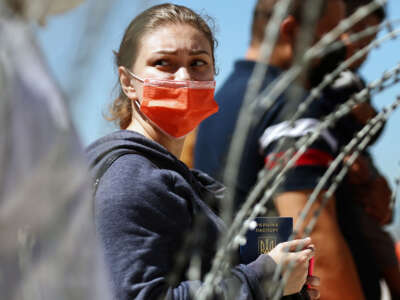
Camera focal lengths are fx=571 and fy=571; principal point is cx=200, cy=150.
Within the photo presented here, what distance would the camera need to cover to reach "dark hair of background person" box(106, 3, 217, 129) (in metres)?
1.53

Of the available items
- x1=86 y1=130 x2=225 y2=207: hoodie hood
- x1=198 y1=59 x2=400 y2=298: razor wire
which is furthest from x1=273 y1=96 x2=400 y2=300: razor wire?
x1=86 y1=130 x2=225 y2=207: hoodie hood

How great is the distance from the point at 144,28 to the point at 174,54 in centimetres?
14

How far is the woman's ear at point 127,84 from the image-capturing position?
5.25 feet

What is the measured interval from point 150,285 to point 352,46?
4.51ft

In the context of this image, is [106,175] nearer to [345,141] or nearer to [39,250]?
[39,250]

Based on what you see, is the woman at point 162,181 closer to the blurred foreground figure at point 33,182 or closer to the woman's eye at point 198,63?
the woman's eye at point 198,63

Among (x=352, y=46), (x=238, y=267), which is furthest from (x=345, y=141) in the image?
(x=238, y=267)

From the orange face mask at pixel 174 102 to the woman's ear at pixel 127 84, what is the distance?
3cm

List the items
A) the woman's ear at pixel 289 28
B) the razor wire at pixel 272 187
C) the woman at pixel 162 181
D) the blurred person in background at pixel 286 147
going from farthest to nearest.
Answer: the woman's ear at pixel 289 28 < the blurred person in background at pixel 286 147 < the woman at pixel 162 181 < the razor wire at pixel 272 187

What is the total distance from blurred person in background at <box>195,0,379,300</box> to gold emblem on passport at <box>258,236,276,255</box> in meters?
0.30

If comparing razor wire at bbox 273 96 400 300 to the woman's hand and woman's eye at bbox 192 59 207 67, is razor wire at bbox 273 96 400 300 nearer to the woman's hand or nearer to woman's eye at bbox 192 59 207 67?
the woman's hand

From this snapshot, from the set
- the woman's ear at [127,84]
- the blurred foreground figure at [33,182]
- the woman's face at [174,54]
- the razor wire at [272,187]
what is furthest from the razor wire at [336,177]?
the woman's ear at [127,84]

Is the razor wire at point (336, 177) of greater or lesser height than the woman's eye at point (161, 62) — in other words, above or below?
below

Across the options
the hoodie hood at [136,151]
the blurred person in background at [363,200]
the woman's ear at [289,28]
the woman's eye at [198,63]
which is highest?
the woman's ear at [289,28]
